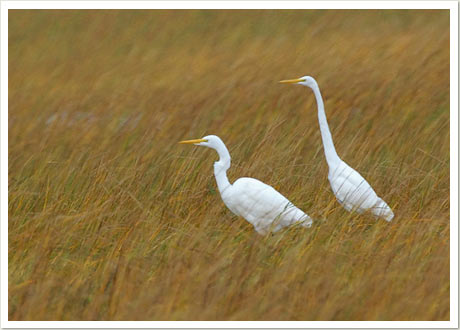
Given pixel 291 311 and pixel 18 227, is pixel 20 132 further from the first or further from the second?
pixel 291 311

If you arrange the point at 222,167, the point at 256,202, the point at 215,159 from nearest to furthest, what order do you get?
the point at 256,202 < the point at 222,167 < the point at 215,159

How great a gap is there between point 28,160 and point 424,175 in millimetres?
2368

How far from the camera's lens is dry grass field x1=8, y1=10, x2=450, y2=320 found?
3.01m

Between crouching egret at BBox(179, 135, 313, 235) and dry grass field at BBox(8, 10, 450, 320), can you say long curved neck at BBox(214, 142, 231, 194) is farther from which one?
dry grass field at BBox(8, 10, 450, 320)

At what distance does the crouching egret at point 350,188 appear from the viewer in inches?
153

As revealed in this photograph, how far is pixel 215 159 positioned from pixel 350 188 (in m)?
0.90

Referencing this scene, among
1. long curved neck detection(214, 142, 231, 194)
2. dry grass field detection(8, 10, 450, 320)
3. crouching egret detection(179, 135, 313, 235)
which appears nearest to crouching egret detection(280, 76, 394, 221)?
dry grass field detection(8, 10, 450, 320)

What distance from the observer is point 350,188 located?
396cm

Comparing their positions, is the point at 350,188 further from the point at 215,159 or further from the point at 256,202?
the point at 215,159

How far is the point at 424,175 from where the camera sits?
4.29 meters

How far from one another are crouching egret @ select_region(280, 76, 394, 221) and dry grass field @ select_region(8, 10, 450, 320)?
81 mm

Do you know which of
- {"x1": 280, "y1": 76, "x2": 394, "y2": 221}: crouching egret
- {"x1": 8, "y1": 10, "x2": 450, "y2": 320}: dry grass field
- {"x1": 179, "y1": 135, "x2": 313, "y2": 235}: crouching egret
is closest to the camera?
{"x1": 8, "y1": 10, "x2": 450, "y2": 320}: dry grass field

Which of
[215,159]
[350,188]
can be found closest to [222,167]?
[215,159]

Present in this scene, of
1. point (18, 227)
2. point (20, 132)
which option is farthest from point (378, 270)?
point (20, 132)
